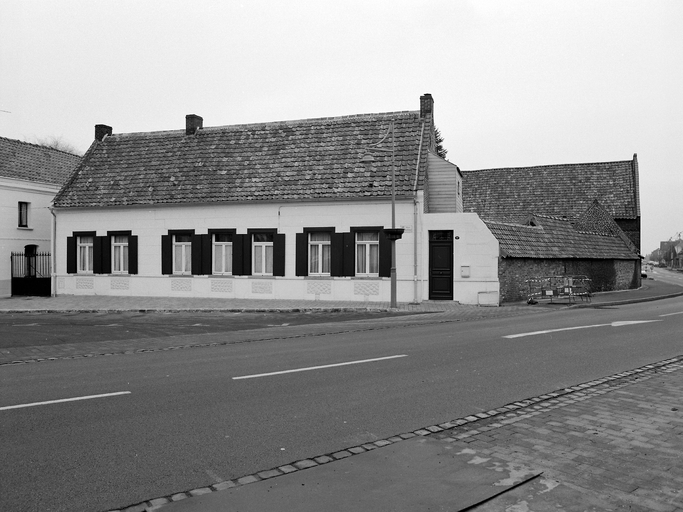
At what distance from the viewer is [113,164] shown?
29.7 metres

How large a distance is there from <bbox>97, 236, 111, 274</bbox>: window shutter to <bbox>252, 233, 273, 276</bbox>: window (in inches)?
279

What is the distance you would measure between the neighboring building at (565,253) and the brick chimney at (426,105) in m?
5.53

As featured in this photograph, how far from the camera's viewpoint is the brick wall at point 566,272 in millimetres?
23859

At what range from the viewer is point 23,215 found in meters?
32.8

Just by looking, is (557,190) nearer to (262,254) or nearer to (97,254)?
(262,254)

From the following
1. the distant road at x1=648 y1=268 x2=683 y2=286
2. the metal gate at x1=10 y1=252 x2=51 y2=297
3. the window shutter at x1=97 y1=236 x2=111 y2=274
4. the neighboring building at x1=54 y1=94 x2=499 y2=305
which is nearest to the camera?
the neighboring building at x1=54 y1=94 x2=499 y2=305

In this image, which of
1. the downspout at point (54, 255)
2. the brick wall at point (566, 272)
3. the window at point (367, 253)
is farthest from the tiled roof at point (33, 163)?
the brick wall at point (566, 272)

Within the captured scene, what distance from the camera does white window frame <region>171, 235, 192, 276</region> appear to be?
2698 centimetres

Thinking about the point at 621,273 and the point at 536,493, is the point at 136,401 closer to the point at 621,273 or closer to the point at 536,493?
the point at 536,493

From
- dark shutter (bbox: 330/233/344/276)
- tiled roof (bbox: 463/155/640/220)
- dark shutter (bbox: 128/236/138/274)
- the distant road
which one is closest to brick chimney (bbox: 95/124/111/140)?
dark shutter (bbox: 128/236/138/274)

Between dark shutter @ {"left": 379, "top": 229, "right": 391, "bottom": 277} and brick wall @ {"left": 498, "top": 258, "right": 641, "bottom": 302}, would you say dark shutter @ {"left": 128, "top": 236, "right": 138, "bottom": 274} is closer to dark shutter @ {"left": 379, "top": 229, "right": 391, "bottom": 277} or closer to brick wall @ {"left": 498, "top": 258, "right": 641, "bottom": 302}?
dark shutter @ {"left": 379, "top": 229, "right": 391, "bottom": 277}

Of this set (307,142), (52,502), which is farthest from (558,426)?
(307,142)

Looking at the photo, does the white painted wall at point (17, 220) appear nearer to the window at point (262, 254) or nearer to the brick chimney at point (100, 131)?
the brick chimney at point (100, 131)

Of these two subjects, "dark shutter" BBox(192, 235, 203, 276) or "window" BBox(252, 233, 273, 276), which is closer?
"window" BBox(252, 233, 273, 276)
